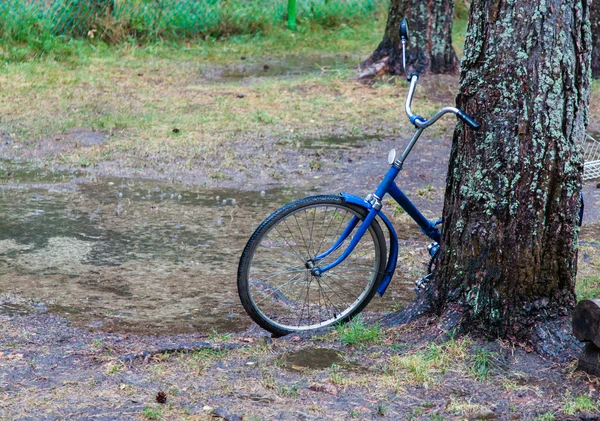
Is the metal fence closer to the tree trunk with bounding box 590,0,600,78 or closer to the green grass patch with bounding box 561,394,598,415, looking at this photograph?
the tree trunk with bounding box 590,0,600,78

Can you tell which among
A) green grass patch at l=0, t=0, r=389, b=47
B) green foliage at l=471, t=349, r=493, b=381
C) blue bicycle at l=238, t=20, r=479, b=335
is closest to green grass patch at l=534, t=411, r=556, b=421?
green foliage at l=471, t=349, r=493, b=381

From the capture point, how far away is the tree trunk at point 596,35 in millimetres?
10430

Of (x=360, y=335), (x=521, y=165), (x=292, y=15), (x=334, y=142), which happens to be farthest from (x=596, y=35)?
(x=360, y=335)

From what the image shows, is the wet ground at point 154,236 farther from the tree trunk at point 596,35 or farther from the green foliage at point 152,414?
the tree trunk at point 596,35

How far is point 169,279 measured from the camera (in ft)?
17.4

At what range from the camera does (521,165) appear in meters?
3.79

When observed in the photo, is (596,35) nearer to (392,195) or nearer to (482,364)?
Result: (392,195)

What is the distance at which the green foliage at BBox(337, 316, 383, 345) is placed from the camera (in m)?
4.07

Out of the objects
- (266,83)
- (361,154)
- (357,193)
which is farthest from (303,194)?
(266,83)

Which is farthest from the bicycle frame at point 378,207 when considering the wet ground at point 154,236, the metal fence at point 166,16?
the metal fence at point 166,16

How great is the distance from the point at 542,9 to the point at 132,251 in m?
3.12

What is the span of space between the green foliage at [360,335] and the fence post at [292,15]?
11.7m

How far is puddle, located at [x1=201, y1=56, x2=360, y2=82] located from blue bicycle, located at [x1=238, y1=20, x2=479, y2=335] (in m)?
6.05

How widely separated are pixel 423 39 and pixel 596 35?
2.18m
